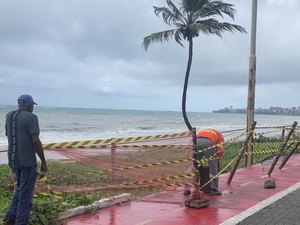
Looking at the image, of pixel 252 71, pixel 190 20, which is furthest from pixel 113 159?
pixel 190 20

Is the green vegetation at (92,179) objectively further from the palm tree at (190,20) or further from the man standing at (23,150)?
the palm tree at (190,20)

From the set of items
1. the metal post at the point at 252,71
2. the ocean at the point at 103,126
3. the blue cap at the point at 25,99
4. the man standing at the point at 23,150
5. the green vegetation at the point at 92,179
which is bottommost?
the ocean at the point at 103,126

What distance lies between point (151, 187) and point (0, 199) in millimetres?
2935

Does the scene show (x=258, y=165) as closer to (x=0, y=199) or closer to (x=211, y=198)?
(x=211, y=198)

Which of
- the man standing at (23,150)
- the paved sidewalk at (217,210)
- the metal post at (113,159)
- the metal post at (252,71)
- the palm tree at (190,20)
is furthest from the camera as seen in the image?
the palm tree at (190,20)

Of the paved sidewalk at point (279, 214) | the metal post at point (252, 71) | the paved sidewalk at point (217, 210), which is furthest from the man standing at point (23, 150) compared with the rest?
the metal post at point (252, 71)

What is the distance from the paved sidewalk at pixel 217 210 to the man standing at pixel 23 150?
105cm

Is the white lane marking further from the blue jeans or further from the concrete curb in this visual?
the blue jeans

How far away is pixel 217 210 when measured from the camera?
8.50 meters

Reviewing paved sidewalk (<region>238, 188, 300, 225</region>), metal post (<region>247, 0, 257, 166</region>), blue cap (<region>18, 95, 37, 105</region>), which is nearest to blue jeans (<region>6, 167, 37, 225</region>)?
blue cap (<region>18, 95, 37, 105</region>)

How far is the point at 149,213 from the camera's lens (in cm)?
824

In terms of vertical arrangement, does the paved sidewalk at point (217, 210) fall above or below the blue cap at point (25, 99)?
below

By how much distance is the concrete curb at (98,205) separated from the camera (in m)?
7.63

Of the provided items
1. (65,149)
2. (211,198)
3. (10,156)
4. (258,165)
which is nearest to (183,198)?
(211,198)
